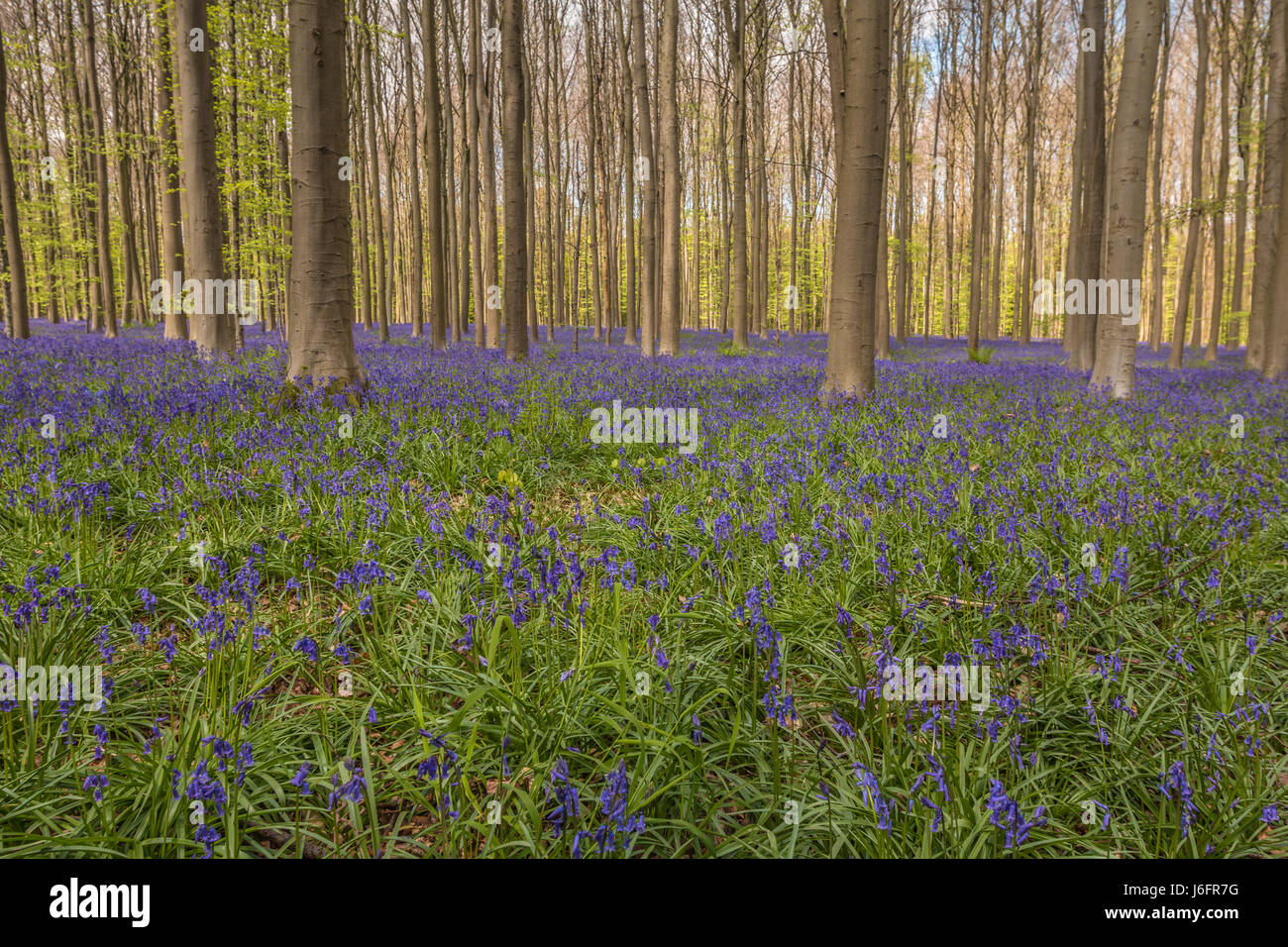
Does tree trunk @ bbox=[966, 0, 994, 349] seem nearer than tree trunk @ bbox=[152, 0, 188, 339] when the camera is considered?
No

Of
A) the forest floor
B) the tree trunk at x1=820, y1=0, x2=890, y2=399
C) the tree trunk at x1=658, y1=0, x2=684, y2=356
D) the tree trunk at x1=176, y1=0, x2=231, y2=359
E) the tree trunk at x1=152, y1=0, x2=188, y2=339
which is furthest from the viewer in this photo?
the tree trunk at x1=658, y1=0, x2=684, y2=356

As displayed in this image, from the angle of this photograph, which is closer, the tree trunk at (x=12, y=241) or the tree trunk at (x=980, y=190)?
the tree trunk at (x=12, y=241)

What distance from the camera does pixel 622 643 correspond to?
2.48m

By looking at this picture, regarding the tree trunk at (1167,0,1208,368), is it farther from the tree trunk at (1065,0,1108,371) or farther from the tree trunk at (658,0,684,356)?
the tree trunk at (658,0,684,356)

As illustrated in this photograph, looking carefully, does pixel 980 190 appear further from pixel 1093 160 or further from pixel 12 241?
pixel 12 241

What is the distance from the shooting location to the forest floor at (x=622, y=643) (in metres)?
1.89

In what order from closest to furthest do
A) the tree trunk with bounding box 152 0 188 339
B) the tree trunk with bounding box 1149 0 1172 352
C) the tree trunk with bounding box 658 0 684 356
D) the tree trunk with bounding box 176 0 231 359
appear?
the tree trunk with bounding box 176 0 231 359 < the tree trunk with bounding box 152 0 188 339 < the tree trunk with bounding box 658 0 684 356 < the tree trunk with bounding box 1149 0 1172 352

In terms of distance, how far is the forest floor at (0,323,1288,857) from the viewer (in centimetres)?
189

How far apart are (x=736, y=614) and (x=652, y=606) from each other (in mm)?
418

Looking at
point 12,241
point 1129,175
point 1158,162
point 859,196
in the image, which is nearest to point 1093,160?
point 1129,175

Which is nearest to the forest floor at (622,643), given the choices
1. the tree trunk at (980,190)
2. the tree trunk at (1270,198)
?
the tree trunk at (1270,198)

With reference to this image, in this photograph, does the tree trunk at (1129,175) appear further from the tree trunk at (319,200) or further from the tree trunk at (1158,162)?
the tree trunk at (1158,162)

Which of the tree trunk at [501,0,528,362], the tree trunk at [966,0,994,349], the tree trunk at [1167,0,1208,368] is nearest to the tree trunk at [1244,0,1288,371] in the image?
the tree trunk at [1167,0,1208,368]
